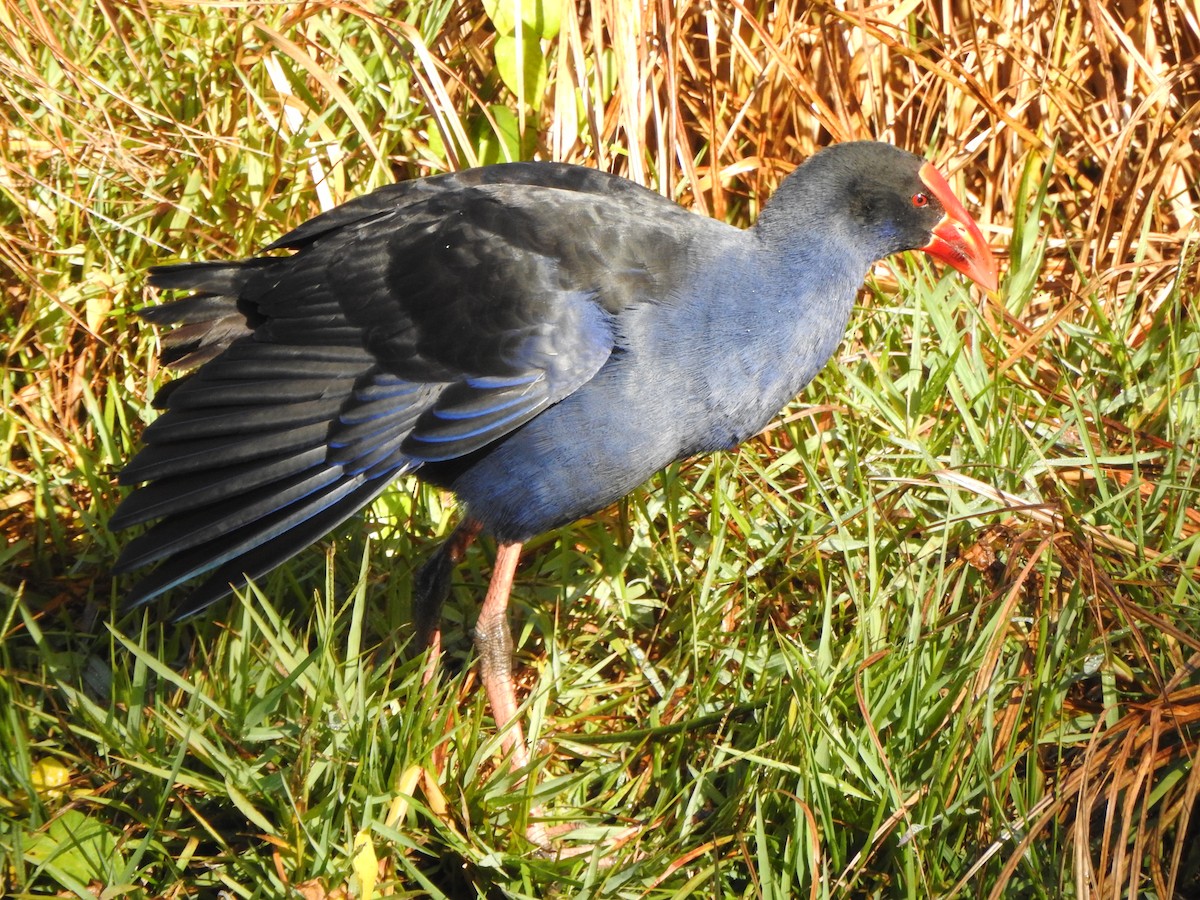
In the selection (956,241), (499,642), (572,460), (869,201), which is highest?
(869,201)

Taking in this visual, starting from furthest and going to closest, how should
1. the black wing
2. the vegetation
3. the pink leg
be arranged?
1. the pink leg
2. the black wing
3. the vegetation

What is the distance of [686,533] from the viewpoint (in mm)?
2883

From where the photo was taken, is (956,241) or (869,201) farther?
(956,241)

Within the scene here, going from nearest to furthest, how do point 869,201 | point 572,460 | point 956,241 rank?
point 572,460, point 869,201, point 956,241

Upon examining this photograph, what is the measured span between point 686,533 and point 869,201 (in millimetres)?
830

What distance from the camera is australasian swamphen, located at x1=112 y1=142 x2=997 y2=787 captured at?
2373 millimetres

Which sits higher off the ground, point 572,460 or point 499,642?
point 572,460

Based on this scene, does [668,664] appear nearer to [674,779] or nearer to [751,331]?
[674,779]

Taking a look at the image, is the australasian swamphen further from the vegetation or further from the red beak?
the vegetation

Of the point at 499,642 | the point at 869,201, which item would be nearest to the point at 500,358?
the point at 499,642

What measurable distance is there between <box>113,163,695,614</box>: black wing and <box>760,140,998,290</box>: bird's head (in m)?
Result: 0.25

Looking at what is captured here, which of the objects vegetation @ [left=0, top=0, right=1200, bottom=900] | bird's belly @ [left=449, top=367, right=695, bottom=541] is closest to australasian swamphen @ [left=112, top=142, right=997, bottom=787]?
bird's belly @ [left=449, top=367, right=695, bottom=541]

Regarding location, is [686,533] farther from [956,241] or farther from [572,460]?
[956,241]

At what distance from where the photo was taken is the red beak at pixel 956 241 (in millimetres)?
2662
